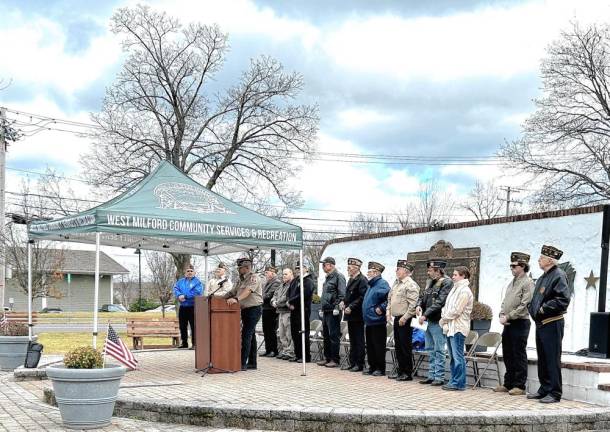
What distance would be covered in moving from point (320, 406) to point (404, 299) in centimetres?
291

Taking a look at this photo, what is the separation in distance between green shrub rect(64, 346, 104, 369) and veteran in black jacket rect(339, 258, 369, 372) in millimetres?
4782

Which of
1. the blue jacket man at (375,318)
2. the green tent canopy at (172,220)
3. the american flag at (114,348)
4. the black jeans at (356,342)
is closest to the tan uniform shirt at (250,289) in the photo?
the green tent canopy at (172,220)

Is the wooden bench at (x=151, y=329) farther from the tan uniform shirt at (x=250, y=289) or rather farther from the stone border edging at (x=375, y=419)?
the stone border edging at (x=375, y=419)

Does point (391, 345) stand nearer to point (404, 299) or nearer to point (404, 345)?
point (404, 345)

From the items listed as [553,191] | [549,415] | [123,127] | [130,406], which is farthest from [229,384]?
[553,191]

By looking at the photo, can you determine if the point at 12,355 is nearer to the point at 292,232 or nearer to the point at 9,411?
the point at 9,411

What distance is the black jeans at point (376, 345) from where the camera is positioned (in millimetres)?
10875

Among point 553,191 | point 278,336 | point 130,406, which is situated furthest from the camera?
point 553,191

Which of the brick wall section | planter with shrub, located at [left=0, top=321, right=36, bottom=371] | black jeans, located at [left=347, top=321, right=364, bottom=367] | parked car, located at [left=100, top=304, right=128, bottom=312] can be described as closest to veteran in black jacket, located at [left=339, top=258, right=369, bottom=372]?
black jeans, located at [left=347, top=321, right=364, bottom=367]

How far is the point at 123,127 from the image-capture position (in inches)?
992

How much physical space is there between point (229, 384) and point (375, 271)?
295 centimetres

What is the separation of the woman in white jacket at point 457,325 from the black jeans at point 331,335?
9.29 ft

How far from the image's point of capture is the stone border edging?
288 inches

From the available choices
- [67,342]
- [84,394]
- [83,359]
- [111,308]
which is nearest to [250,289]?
[83,359]
